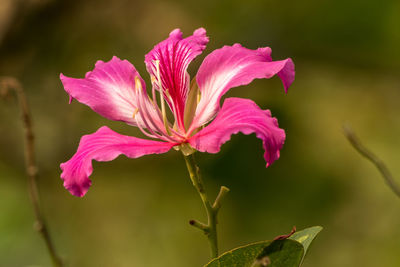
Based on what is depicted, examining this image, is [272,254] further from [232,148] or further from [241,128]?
[232,148]

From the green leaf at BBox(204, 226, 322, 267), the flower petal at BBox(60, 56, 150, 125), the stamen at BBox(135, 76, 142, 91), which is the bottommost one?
the green leaf at BBox(204, 226, 322, 267)

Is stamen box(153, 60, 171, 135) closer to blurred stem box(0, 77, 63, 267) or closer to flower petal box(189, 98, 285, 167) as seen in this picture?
flower petal box(189, 98, 285, 167)

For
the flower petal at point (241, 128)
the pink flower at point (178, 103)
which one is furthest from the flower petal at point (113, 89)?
the flower petal at point (241, 128)

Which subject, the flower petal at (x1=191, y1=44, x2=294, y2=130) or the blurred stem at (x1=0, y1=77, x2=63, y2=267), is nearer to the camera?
the flower petal at (x1=191, y1=44, x2=294, y2=130)

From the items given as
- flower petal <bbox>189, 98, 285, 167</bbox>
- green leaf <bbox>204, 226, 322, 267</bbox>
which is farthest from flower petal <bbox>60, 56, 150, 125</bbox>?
green leaf <bbox>204, 226, 322, 267</bbox>

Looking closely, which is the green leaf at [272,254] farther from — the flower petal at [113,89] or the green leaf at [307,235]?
the flower petal at [113,89]

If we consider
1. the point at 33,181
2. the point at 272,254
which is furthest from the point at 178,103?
the point at 33,181
